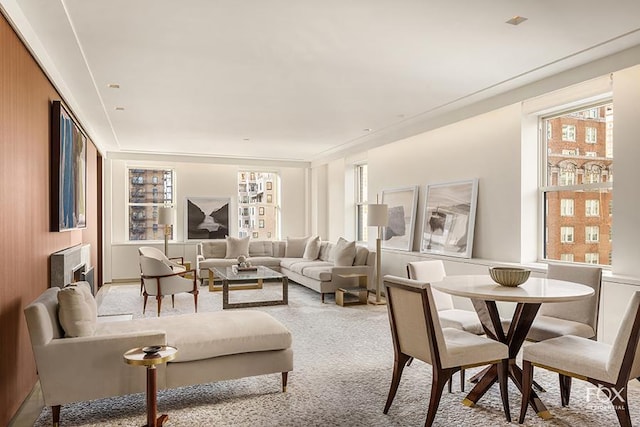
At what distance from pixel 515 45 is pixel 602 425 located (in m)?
2.83

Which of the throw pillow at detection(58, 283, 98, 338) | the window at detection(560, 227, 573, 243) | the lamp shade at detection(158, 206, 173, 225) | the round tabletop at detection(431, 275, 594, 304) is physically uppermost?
the lamp shade at detection(158, 206, 173, 225)

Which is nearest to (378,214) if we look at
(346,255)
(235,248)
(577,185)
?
(346,255)

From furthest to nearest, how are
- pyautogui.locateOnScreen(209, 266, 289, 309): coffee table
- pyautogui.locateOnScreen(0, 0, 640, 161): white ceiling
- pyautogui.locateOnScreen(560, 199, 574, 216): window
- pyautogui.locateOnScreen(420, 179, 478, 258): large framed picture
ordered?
pyautogui.locateOnScreen(209, 266, 289, 309): coffee table, pyautogui.locateOnScreen(420, 179, 478, 258): large framed picture, pyautogui.locateOnScreen(560, 199, 574, 216): window, pyautogui.locateOnScreen(0, 0, 640, 161): white ceiling

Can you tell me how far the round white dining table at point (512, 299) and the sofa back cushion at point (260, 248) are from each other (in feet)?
22.1

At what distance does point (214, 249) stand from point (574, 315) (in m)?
7.07

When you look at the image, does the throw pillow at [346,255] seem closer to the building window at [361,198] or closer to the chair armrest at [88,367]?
the building window at [361,198]

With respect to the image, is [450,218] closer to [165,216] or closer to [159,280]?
[159,280]

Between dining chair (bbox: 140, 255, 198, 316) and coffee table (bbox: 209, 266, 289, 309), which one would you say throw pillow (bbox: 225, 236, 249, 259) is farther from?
dining chair (bbox: 140, 255, 198, 316)

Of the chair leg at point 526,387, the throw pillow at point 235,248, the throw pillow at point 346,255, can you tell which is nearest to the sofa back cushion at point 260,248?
the throw pillow at point 235,248

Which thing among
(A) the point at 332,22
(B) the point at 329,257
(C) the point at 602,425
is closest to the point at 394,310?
(C) the point at 602,425

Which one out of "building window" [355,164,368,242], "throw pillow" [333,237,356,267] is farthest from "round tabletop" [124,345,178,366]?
"building window" [355,164,368,242]

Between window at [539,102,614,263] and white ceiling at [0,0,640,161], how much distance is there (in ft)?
2.51

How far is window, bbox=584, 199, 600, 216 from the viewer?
4609 millimetres

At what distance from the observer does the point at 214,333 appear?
316cm
